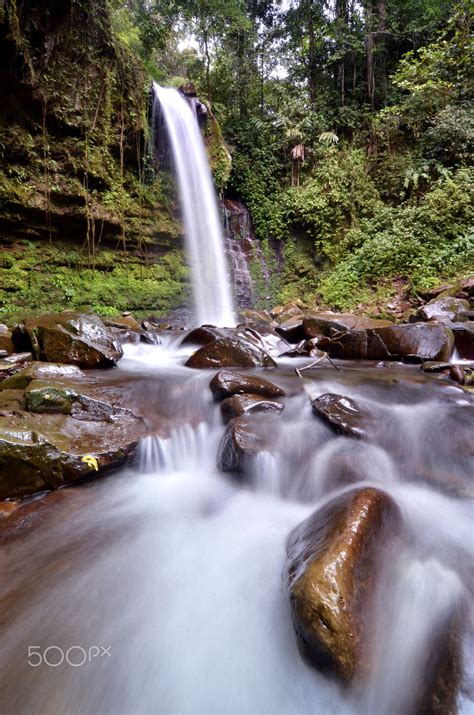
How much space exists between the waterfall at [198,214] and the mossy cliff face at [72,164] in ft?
3.92

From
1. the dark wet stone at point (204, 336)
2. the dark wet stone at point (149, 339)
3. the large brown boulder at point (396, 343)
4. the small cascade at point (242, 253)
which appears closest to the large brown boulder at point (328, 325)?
the large brown boulder at point (396, 343)

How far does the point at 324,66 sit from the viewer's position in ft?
54.2

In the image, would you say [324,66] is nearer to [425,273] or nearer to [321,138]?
[321,138]

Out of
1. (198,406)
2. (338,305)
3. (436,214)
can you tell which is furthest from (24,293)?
(436,214)

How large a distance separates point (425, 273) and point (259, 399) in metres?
8.99

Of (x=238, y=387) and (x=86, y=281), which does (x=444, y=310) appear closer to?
(x=238, y=387)

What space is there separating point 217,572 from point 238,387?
2121 mm

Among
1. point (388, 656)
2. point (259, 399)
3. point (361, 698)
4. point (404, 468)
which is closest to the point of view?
point (361, 698)

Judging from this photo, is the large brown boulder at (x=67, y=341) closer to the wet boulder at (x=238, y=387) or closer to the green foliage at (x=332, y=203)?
the wet boulder at (x=238, y=387)

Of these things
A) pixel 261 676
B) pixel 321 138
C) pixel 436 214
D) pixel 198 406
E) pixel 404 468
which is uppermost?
pixel 321 138

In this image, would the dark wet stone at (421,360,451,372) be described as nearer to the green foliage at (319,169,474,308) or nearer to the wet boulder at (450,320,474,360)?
the wet boulder at (450,320,474,360)

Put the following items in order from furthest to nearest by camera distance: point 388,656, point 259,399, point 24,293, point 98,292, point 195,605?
point 98,292
point 24,293
point 259,399
point 195,605
point 388,656

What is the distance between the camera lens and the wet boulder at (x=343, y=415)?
326 cm

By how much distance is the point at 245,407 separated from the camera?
367cm
